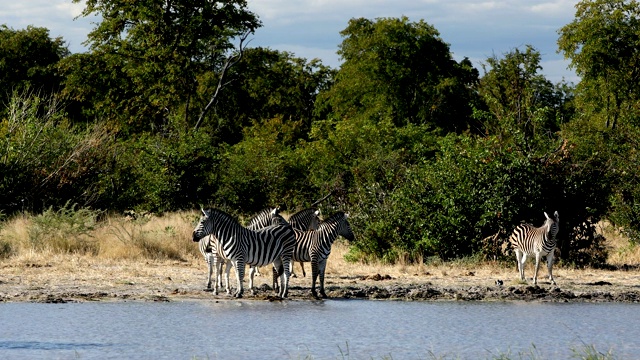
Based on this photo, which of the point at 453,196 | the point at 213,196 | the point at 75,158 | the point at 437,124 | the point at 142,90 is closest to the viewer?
the point at 453,196

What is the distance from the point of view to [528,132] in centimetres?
2633

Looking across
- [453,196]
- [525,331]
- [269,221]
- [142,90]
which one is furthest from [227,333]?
[142,90]

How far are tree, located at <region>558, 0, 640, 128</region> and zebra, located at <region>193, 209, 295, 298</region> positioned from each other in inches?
1337

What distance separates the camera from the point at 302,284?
20812 millimetres

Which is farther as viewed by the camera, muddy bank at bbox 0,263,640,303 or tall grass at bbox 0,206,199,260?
→ tall grass at bbox 0,206,199,260

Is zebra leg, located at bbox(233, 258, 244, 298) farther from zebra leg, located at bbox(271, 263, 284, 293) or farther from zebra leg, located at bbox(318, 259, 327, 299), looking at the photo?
zebra leg, located at bbox(318, 259, 327, 299)

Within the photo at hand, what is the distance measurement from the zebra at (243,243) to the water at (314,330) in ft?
2.44

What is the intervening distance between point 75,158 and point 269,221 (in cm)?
1081

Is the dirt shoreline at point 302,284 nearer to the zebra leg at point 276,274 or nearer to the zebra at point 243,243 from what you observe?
the zebra leg at point 276,274

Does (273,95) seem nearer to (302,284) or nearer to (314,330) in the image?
(302,284)

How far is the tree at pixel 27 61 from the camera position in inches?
2199

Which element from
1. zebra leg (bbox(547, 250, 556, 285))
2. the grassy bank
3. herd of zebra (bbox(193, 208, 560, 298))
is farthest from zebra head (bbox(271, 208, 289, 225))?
zebra leg (bbox(547, 250, 556, 285))

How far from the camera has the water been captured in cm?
1380

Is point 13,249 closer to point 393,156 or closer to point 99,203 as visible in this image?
point 99,203
